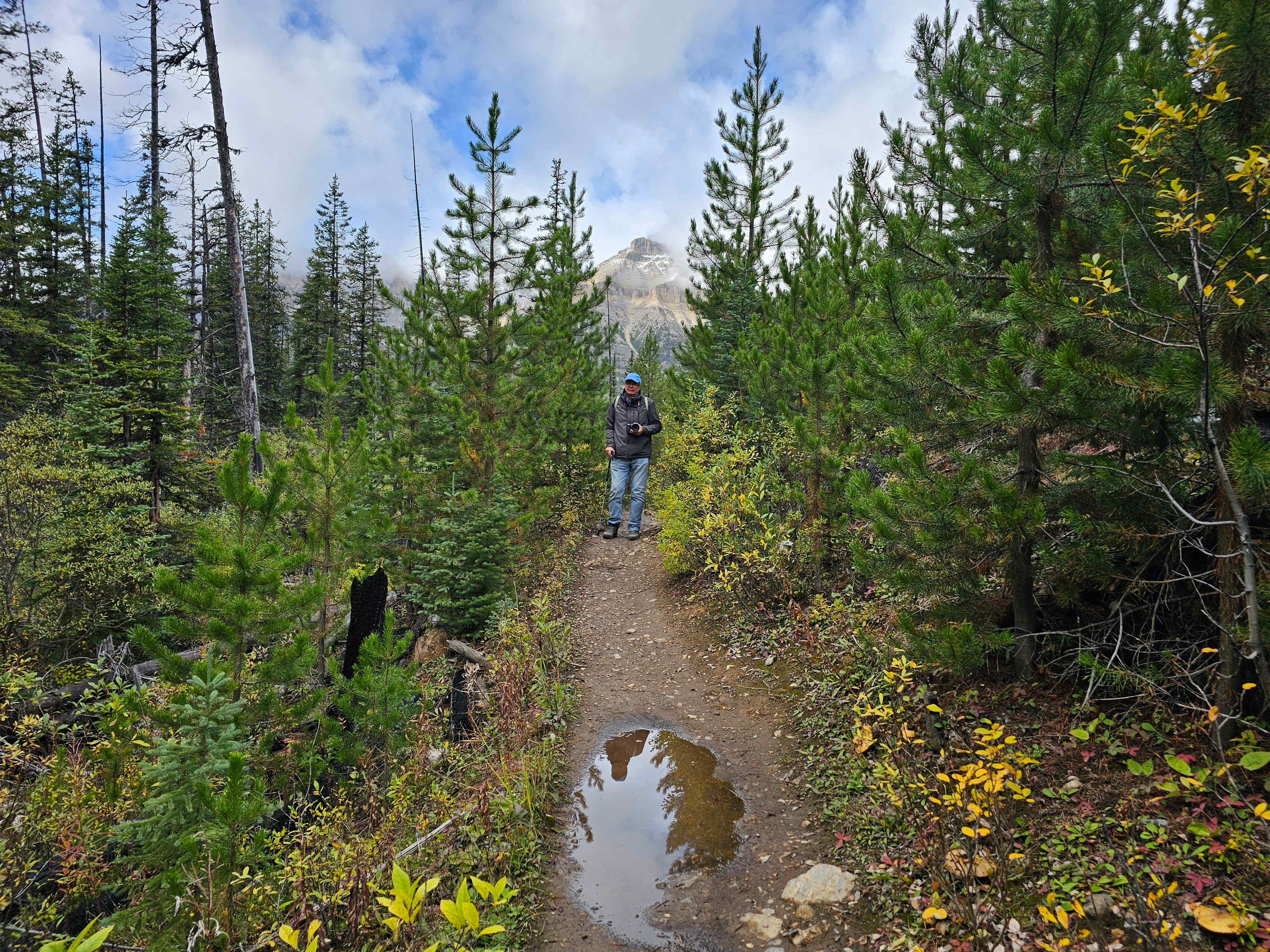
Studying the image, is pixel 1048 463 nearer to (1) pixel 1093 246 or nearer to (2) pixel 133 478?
(1) pixel 1093 246

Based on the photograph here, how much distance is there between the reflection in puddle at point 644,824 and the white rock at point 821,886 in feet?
1.78

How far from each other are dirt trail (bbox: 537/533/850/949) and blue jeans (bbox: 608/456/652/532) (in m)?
4.25

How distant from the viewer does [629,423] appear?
10742 mm

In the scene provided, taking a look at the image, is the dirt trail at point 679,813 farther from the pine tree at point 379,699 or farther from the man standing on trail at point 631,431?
the man standing on trail at point 631,431

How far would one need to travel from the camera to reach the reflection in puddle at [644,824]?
363 cm

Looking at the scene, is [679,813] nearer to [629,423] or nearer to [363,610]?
[363,610]

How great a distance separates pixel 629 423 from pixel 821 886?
8.23 m

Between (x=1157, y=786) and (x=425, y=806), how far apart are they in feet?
16.1

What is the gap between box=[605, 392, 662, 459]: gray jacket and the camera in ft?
35.3

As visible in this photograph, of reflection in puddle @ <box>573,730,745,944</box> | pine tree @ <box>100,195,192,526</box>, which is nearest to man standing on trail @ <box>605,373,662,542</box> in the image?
reflection in puddle @ <box>573,730,745,944</box>

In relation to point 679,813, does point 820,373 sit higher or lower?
higher

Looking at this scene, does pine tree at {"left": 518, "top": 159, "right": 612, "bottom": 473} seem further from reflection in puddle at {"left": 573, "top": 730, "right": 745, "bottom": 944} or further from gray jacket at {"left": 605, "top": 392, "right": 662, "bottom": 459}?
reflection in puddle at {"left": 573, "top": 730, "right": 745, "bottom": 944}

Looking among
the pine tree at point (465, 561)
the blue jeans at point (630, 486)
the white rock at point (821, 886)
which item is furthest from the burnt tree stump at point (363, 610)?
the blue jeans at point (630, 486)

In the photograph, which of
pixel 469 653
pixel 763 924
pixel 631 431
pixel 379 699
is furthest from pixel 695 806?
pixel 631 431
